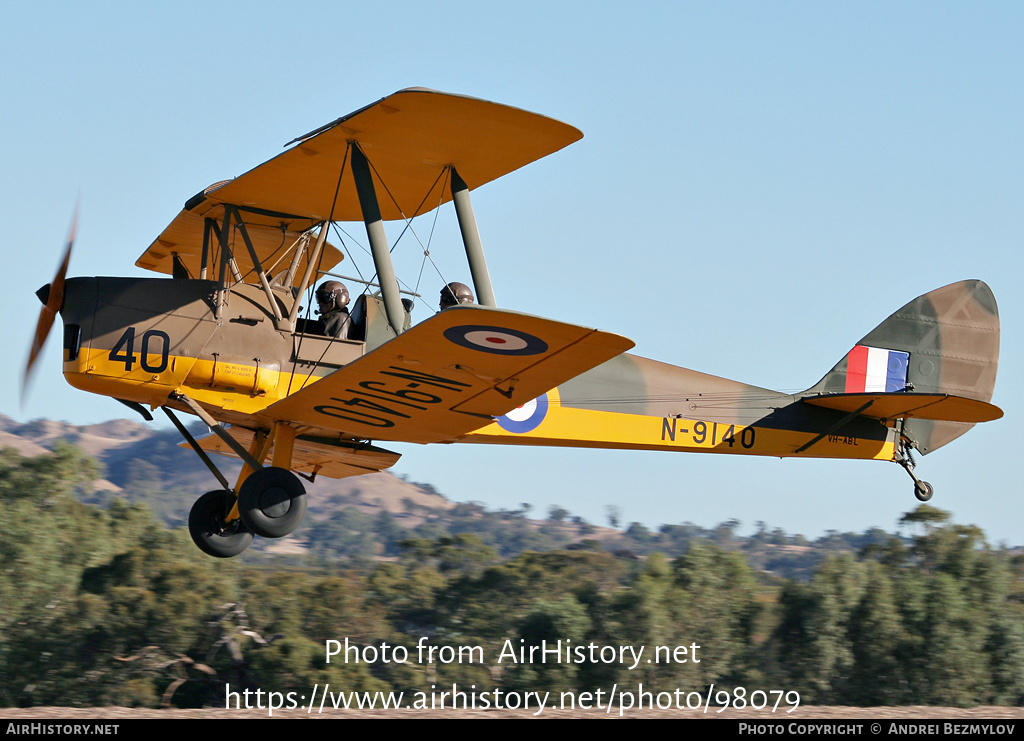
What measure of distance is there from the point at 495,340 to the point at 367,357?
1007 mm

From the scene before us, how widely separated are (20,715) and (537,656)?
1525cm

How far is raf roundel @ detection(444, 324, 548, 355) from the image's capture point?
5988 mm

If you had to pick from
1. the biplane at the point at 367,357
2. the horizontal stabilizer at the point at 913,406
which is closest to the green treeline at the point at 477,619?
the biplane at the point at 367,357

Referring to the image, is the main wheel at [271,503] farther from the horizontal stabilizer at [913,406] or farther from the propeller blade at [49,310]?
the horizontal stabilizer at [913,406]

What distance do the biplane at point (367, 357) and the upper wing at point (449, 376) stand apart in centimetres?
2

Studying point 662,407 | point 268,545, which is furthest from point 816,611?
point 268,545

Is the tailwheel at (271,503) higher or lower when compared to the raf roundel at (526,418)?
lower

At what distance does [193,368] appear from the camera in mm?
7617

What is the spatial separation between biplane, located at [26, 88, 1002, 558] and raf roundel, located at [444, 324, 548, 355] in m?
0.02

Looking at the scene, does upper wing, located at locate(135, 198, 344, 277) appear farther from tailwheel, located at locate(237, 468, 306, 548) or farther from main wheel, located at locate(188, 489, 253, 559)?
main wheel, located at locate(188, 489, 253, 559)

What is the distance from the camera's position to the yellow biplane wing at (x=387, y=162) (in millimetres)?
7180

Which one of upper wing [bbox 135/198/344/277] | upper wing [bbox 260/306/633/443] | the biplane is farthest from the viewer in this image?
upper wing [bbox 135/198/344/277]

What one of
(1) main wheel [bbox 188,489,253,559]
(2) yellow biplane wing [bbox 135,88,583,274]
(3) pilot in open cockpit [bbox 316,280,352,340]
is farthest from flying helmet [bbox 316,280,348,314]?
(1) main wheel [bbox 188,489,253,559]
